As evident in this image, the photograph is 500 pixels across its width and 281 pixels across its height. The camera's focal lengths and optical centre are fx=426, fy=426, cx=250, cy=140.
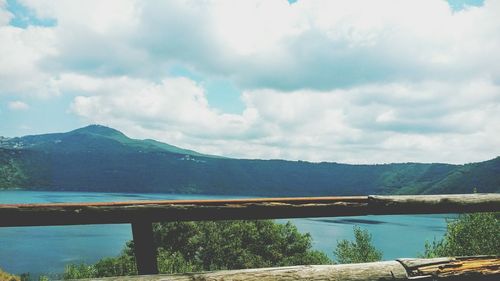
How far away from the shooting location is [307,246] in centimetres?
6156

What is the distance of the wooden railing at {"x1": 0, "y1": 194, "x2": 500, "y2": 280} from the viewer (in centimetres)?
270

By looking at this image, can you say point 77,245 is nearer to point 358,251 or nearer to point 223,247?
point 223,247

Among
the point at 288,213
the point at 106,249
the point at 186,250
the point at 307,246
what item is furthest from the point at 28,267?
the point at 288,213

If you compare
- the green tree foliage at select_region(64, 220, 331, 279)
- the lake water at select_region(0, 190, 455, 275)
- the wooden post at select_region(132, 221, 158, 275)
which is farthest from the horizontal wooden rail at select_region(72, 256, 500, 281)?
the lake water at select_region(0, 190, 455, 275)

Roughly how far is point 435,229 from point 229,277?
203 m

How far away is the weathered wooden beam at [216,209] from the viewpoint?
2.68 metres

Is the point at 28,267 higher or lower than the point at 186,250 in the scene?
lower

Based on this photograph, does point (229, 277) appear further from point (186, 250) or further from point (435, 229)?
point (435, 229)

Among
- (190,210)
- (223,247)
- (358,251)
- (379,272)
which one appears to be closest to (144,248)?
(190,210)

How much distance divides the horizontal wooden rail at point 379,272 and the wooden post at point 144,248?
361 millimetres

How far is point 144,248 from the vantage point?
3.03 m

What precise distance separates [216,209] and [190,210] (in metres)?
0.18

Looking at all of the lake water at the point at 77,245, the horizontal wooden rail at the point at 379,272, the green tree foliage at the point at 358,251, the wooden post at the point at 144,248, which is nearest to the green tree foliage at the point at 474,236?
the green tree foliage at the point at 358,251

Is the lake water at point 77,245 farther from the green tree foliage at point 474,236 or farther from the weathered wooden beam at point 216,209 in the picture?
the weathered wooden beam at point 216,209
